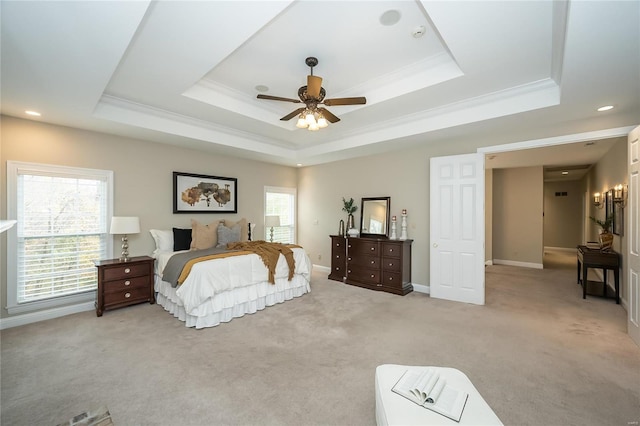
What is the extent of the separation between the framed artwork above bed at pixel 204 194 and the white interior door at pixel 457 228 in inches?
151

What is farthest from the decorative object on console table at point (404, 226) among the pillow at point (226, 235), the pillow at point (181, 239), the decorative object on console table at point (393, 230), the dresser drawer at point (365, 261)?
the pillow at point (181, 239)

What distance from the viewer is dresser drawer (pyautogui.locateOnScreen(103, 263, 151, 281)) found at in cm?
376

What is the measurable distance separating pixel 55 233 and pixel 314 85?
3940mm

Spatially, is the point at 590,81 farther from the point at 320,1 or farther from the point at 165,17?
A: the point at 165,17

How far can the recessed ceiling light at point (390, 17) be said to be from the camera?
7.62 feet

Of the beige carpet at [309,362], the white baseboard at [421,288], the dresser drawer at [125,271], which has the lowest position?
the beige carpet at [309,362]

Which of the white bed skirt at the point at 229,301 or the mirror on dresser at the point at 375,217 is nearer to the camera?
the white bed skirt at the point at 229,301

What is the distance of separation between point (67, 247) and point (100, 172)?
3.70ft

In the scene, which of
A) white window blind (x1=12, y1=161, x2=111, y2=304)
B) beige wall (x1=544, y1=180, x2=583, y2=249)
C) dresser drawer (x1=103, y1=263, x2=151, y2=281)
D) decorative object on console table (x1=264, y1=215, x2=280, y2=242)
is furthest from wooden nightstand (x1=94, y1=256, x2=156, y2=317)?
beige wall (x1=544, y1=180, x2=583, y2=249)

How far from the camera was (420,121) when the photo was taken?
13.8ft

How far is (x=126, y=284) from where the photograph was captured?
3.91 meters

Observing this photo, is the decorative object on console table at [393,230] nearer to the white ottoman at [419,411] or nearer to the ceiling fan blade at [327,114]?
the ceiling fan blade at [327,114]

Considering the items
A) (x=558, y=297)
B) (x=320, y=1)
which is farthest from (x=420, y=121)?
(x=558, y=297)

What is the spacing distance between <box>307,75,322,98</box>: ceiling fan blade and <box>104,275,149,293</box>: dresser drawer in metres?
3.50
